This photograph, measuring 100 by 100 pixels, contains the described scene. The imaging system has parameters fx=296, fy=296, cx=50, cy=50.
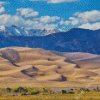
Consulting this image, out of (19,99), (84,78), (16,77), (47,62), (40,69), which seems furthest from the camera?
(47,62)

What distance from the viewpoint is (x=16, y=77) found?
142875 mm

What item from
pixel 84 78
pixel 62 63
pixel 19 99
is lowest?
pixel 19 99

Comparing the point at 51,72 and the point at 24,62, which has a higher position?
the point at 24,62

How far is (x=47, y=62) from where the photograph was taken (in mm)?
193125

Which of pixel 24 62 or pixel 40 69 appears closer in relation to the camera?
pixel 40 69

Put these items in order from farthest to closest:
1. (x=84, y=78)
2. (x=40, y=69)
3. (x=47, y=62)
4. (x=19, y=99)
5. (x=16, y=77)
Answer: (x=47, y=62) < (x=40, y=69) < (x=84, y=78) < (x=16, y=77) < (x=19, y=99)

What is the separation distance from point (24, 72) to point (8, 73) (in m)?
10.1

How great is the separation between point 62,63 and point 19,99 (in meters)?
159

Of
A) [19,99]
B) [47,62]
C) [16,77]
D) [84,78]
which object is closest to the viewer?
[19,99]

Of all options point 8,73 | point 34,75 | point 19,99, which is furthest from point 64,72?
point 19,99

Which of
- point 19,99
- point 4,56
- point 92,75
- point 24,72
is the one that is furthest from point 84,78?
point 19,99

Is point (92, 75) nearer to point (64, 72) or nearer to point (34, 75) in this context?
point (64, 72)

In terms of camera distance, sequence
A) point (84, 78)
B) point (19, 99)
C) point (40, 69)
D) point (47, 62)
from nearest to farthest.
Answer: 1. point (19, 99)
2. point (84, 78)
3. point (40, 69)
4. point (47, 62)

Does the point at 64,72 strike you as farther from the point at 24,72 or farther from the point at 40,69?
the point at 24,72
